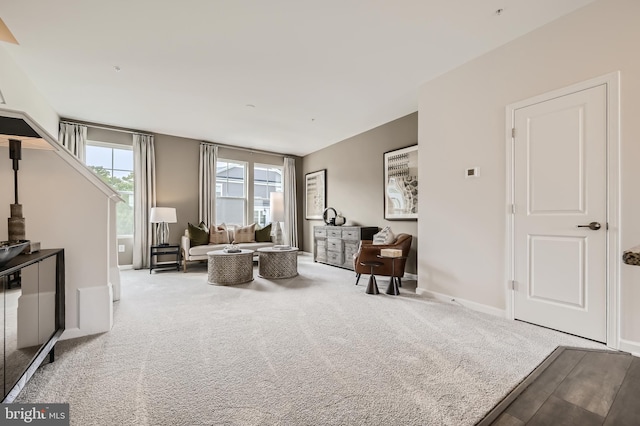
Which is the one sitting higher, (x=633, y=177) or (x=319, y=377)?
(x=633, y=177)

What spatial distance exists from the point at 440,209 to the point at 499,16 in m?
1.92

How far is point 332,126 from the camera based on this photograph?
5.27m

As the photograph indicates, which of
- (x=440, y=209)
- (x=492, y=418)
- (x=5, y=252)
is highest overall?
(x=440, y=209)

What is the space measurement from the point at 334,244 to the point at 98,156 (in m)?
4.86

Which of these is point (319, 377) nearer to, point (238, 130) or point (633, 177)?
point (633, 177)

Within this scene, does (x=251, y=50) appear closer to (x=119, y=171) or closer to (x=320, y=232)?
(x=320, y=232)

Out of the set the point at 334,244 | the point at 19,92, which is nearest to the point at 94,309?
the point at 19,92

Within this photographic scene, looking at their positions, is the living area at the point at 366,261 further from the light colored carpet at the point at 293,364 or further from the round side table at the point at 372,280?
the round side table at the point at 372,280

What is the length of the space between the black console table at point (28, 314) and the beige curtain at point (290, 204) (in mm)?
5247

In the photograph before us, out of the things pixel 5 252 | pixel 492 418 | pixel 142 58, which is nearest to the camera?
pixel 492 418

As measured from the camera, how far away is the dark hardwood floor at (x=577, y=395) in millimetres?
764

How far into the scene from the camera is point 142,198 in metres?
5.41

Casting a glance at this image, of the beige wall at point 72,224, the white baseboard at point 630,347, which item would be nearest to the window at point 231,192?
the beige wall at point 72,224

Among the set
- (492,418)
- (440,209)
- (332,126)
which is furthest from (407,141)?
(492,418)
